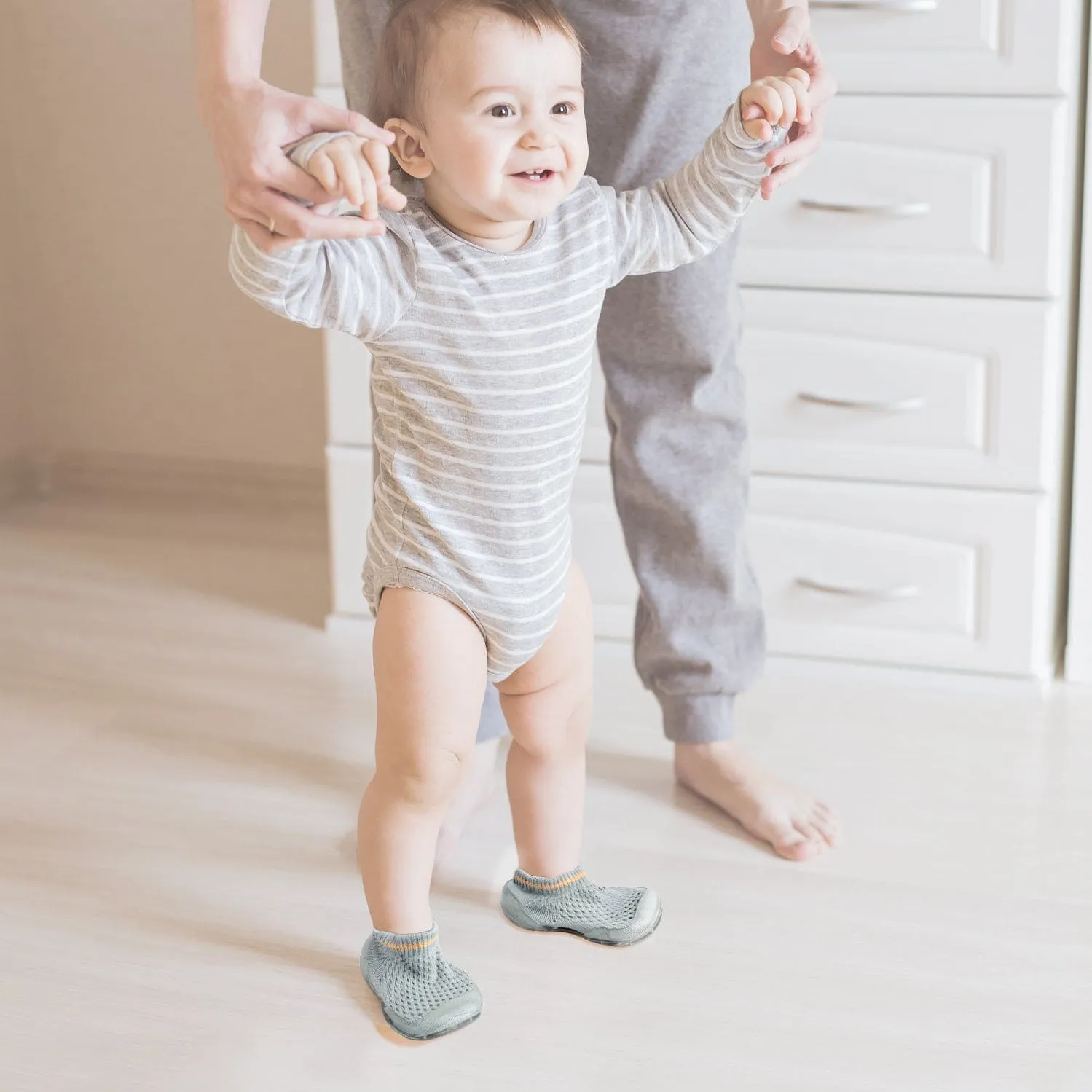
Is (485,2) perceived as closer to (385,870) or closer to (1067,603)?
(385,870)

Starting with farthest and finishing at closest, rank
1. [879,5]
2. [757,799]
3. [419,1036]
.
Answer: [879,5] < [757,799] < [419,1036]

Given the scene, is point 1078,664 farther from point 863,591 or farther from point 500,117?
point 500,117

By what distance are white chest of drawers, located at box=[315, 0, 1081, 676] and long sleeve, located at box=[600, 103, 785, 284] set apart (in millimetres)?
488

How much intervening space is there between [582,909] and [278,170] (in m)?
0.59

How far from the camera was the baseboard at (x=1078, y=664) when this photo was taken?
5.05 ft

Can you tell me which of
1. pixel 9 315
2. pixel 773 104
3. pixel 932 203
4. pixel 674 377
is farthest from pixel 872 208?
pixel 9 315

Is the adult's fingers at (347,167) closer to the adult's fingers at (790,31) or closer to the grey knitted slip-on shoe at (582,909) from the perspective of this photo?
the adult's fingers at (790,31)

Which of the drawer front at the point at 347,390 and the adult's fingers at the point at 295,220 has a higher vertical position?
the adult's fingers at the point at 295,220

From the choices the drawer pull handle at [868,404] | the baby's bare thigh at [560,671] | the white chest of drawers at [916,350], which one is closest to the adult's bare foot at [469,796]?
the baby's bare thigh at [560,671]

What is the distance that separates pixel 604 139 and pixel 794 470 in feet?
1.58

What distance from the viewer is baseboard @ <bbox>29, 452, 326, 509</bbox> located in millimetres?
2184

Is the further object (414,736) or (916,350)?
(916,350)

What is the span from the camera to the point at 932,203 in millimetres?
1429

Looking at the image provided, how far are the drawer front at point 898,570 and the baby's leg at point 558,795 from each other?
51 cm
